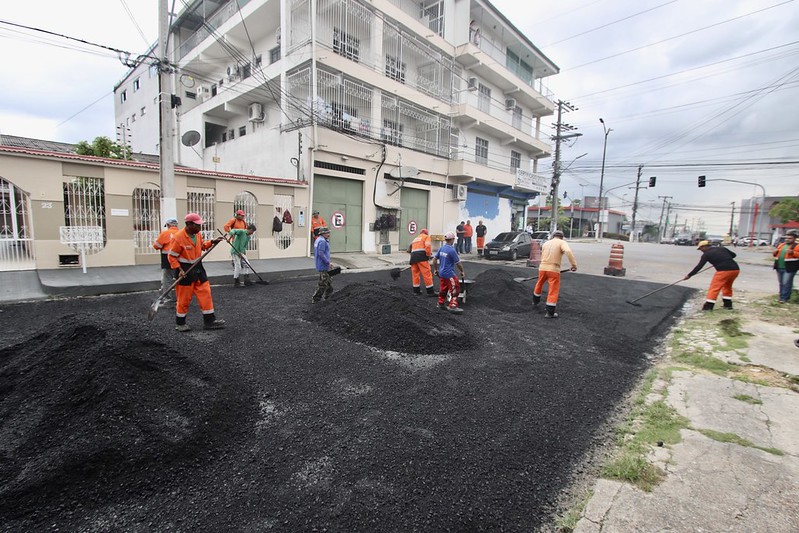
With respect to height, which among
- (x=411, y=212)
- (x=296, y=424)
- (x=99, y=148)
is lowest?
(x=296, y=424)

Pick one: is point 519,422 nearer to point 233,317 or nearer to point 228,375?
point 228,375

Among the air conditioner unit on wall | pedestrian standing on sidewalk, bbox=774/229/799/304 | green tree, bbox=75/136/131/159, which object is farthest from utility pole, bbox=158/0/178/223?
pedestrian standing on sidewalk, bbox=774/229/799/304

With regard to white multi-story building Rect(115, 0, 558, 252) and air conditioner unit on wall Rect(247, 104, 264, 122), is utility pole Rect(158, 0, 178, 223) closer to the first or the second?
white multi-story building Rect(115, 0, 558, 252)

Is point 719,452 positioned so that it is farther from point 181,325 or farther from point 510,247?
point 510,247

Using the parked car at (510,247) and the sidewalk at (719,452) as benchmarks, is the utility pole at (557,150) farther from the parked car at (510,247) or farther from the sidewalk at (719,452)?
the sidewalk at (719,452)

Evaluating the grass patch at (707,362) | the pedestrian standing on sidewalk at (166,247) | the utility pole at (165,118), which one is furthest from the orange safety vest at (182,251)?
the grass patch at (707,362)

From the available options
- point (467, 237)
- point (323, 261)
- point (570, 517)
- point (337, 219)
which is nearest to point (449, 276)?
point (323, 261)

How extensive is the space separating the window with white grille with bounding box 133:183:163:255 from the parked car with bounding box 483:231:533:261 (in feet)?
46.9

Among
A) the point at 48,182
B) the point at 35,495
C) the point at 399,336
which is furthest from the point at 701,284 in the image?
the point at 48,182

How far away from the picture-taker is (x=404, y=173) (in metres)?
17.8

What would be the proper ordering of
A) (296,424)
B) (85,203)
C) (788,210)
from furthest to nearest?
(788,210)
(85,203)
(296,424)

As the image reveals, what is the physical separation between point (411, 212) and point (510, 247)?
5.59 meters

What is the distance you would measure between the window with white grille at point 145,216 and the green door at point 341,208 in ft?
18.3

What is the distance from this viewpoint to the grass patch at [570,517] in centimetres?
216
